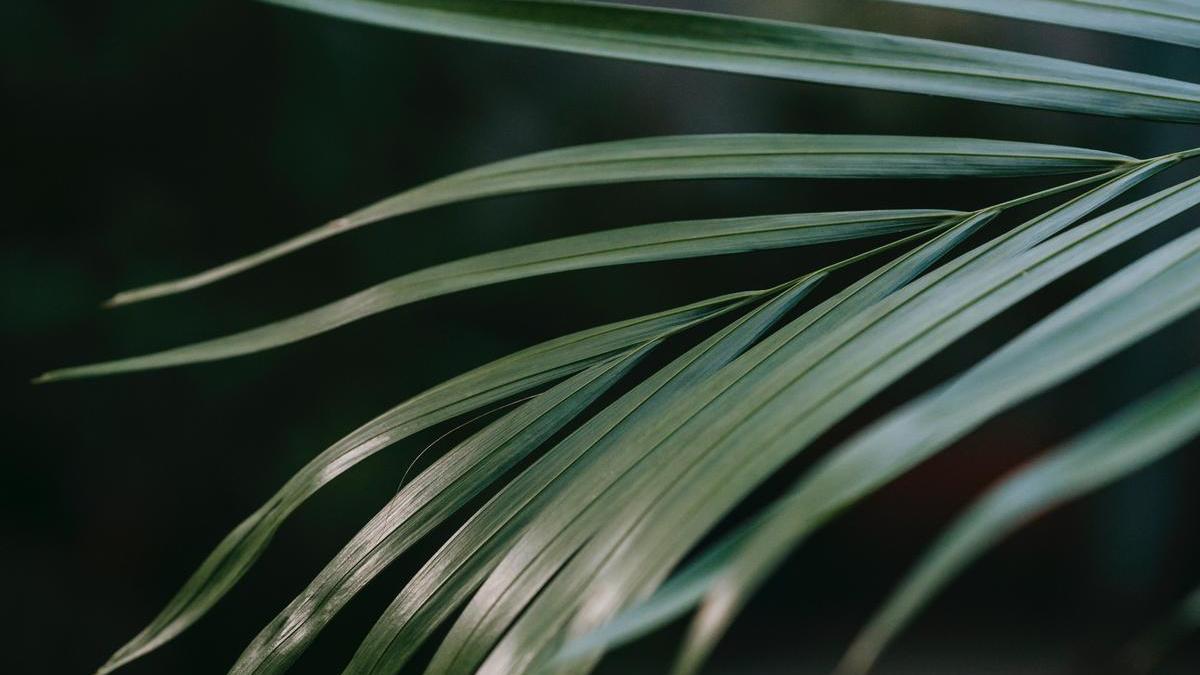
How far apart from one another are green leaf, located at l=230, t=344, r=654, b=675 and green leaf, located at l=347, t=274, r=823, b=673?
16 mm

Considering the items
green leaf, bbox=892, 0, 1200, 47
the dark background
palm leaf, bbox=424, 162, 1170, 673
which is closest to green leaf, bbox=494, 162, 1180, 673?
palm leaf, bbox=424, 162, 1170, 673

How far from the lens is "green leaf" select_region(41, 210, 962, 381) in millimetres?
437

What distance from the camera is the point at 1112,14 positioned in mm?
439

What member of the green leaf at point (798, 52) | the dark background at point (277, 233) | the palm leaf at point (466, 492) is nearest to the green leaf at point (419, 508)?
the palm leaf at point (466, 492)

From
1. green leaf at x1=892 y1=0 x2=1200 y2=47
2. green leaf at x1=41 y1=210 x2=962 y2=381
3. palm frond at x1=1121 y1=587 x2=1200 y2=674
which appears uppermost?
green leaf at x1=892 y1=0 x2=1200 y2=47

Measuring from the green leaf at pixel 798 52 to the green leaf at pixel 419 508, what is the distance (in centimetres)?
13

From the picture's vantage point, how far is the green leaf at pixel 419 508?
42 centimetres

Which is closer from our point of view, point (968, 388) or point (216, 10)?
point (968, 388)

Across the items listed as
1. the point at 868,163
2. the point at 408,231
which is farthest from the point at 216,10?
the point at 868,163

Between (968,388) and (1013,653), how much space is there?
1886 mm

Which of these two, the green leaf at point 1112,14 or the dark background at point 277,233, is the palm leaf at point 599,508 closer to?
the green leaf at point 1112,14

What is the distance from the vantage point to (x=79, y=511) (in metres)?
1.56

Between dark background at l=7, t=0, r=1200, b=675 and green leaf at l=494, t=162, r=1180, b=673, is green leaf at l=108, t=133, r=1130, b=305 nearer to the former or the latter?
green leaf at l=494, t=162, r=1180, b=673

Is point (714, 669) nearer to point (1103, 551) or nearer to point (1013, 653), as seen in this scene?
point (1013, 653)
